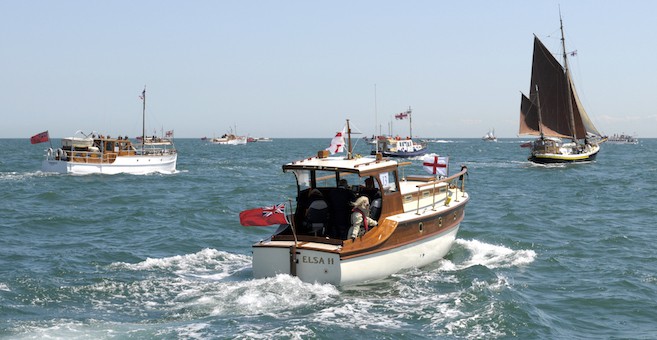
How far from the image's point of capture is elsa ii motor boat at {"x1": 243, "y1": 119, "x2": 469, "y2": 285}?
51.8ft

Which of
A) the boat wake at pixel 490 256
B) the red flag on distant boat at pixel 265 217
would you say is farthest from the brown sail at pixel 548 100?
the red flag on distant boat at pixel 265 217

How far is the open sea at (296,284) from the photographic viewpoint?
13.6m

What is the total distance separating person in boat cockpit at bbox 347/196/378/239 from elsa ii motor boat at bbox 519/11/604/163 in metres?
63.9

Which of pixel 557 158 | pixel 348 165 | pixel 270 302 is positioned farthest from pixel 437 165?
pixel 557 158

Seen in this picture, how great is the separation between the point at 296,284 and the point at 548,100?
6937 centimetres

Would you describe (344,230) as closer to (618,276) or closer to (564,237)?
(618,276)

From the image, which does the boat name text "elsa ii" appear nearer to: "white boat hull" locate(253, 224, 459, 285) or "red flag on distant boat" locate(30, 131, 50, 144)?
"white boat hull" locate(253, 224, 459, 285)

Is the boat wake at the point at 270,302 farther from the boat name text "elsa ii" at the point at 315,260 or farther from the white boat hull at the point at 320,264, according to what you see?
the boat name text "elsa ii" at the point at 315,260

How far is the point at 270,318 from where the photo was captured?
542 inches

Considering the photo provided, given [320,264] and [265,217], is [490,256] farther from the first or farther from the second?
[265,217]

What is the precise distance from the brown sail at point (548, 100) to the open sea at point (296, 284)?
46.4 m

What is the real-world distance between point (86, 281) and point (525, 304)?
10.5m

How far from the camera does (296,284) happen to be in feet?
50.9

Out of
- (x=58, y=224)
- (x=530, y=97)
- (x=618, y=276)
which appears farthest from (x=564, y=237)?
(x=530, y=97)
